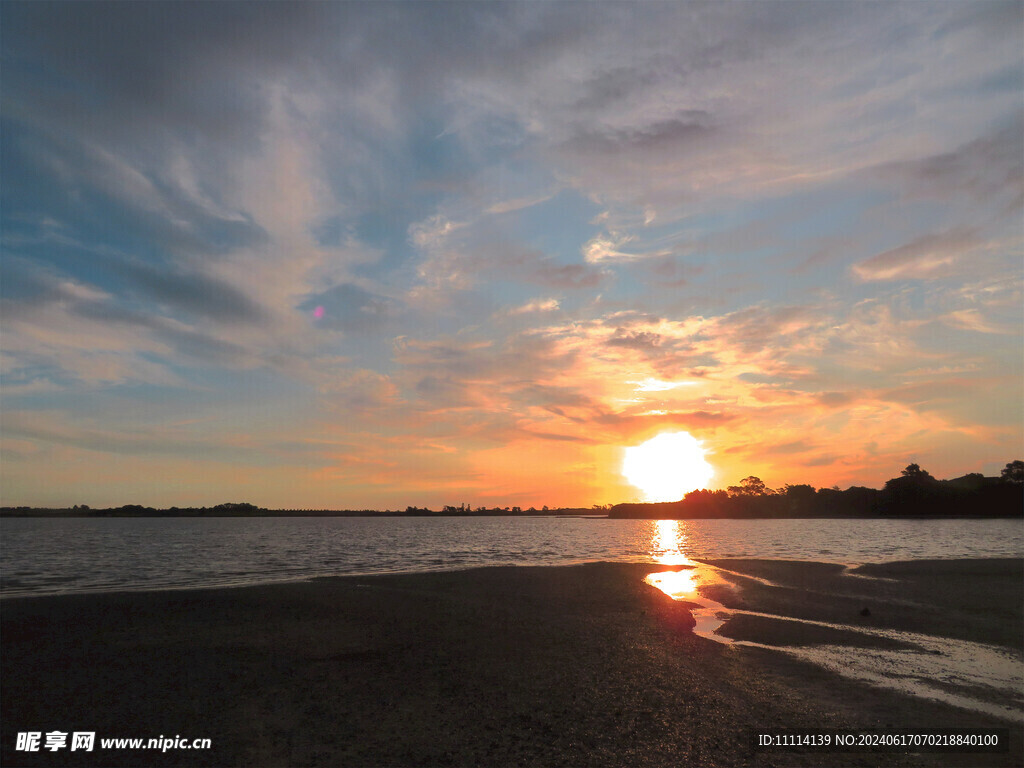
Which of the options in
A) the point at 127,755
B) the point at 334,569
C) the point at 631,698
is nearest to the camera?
the point at 127,755

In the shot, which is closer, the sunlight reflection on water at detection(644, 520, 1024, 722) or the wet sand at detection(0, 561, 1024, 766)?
the wet sand at detection(0, 561, 1024, 766)

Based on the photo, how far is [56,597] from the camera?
1077 inches

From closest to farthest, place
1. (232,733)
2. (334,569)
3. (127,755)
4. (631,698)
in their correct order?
1. (127,755)
2. (232,733)
3. (631,698)
4. (334,569)

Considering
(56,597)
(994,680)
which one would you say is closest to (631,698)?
(994,680)

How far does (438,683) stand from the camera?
14484 mm

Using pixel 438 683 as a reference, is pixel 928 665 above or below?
below

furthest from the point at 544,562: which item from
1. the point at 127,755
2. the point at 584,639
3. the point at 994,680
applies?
the point at 127,755

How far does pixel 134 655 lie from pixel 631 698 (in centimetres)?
1483

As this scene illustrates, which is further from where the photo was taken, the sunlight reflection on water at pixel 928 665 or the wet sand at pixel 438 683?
the sunlight reflection on water at pixel 928 665

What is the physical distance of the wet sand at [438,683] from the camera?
1066 centimetres

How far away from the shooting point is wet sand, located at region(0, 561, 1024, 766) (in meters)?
10.7

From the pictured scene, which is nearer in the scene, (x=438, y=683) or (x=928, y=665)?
(x=438, y=683)

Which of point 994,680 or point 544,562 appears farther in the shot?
point 544,562

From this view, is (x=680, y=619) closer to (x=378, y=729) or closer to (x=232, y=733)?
(x=378, y=729)
